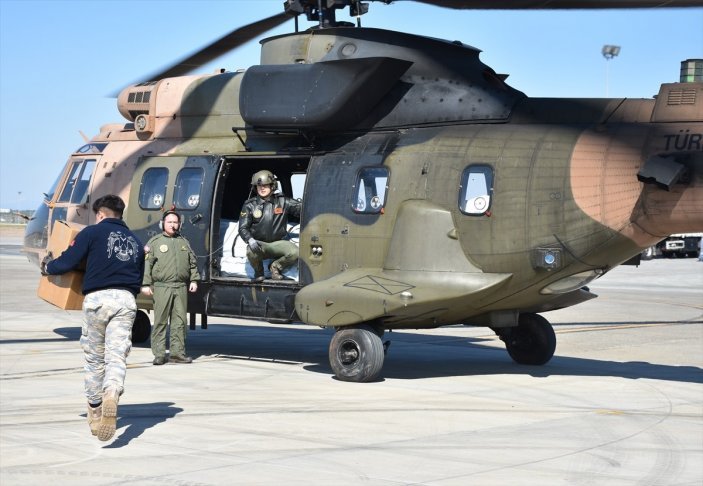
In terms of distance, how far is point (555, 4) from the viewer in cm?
962

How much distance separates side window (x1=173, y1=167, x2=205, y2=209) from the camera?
45.1 feet

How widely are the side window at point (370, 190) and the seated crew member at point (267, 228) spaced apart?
1185mm

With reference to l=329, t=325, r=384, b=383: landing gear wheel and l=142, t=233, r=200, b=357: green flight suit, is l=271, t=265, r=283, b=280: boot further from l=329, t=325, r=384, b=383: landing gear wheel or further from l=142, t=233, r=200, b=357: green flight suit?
l=329, t=325, r=384, b=383: landing gear wheel

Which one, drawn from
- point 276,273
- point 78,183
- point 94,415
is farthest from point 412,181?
point 78,183

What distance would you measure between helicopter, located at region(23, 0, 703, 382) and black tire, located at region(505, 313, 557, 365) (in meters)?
0.02

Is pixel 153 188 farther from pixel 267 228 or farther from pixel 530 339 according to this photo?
pixel 530 339

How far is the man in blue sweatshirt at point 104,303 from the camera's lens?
26.7 ft

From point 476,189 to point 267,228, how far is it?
288 cm

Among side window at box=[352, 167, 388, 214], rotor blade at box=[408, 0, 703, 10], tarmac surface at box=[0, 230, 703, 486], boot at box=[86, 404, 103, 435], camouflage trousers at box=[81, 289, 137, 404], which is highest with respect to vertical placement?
rotor blade at box=[408, 0, 703, 10]

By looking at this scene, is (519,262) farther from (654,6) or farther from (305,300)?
(654,6)

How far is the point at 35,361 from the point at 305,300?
12.4ft


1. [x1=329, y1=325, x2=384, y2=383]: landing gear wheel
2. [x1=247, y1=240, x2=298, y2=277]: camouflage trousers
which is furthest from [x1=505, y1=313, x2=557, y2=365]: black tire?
[x1=247, y1=240, x2=298, y2=277]: camouflage trousers

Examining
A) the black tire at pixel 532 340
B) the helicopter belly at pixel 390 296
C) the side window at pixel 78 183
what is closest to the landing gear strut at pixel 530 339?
the black tire at pixel 532 340

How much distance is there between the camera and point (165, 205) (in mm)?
14094
